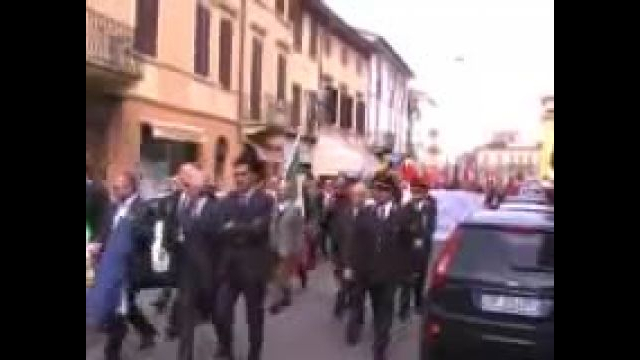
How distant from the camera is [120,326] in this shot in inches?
308

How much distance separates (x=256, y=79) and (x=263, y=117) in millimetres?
1504

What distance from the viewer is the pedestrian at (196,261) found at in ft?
25.3

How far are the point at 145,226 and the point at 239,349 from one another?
118cm

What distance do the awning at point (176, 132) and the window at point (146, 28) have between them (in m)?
1.11

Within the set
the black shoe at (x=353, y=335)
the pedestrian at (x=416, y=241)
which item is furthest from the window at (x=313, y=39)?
the black shoe at (x=353, y=335)

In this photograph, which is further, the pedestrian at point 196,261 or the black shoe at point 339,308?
the black shoe at point 339,308

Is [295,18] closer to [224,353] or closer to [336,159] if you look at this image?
[336,159]

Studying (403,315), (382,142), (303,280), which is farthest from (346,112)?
(403,315)

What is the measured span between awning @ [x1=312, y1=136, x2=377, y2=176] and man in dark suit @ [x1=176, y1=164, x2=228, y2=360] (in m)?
6.42

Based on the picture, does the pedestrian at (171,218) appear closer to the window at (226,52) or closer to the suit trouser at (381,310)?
the suit trouser at (381,310)
